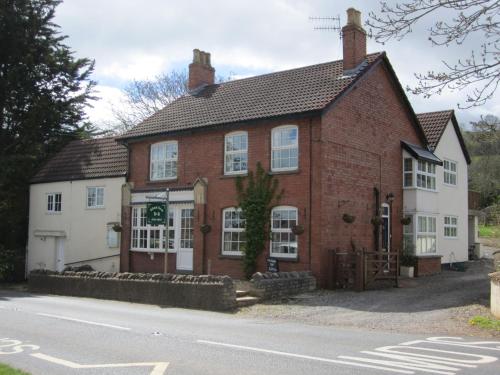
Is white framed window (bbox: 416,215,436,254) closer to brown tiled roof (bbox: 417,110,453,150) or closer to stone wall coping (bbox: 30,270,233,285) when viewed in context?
brown tiled roof (bbox: 417,110,453,150)

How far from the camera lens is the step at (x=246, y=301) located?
15969 millimetres

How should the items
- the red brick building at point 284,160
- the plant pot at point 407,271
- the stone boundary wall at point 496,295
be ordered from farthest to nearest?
the plant pot at point 407,271
the red brick building at point 284,160
the stone boundary wall at point 496,295

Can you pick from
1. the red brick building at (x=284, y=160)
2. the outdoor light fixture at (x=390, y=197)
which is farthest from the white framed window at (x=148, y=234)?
the outdoor light fixture at (x=390, y=197)

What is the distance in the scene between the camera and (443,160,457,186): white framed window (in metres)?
28.5

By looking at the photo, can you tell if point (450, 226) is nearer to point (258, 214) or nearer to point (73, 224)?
point (258, 214)

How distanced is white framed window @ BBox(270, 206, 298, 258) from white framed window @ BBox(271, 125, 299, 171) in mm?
1561

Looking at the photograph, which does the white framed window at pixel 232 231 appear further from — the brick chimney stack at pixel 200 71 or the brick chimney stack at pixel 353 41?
the brick chimney stack at pixel 200 71

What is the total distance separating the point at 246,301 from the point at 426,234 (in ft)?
40.2

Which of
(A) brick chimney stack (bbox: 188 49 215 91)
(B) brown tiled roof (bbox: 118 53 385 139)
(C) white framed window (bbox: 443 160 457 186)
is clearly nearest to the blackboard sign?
(B) brown tiled roof (bbox: 118 53 385 139)

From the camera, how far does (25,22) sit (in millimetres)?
32812

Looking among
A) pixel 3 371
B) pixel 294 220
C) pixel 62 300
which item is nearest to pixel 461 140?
pixel 294 220

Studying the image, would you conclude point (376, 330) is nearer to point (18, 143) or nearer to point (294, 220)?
point (294, 220)

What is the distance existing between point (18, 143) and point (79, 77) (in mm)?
5859

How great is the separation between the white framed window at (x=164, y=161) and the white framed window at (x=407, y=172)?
10.1 meters
